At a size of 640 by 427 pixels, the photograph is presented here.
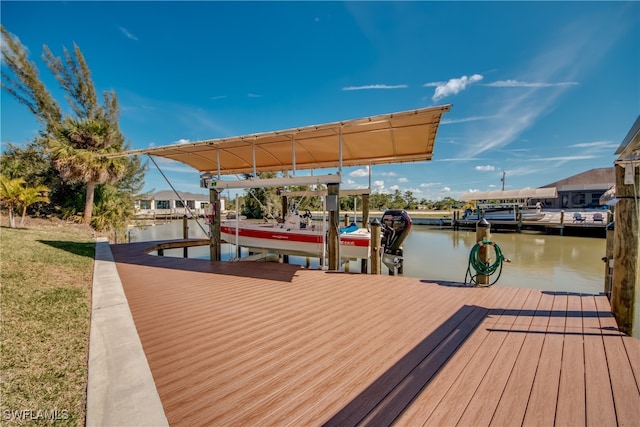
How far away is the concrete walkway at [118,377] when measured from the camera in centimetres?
→ 163

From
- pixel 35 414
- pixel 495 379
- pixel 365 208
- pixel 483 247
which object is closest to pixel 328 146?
pixel 365 208

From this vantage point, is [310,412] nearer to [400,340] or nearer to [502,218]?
[400,340]

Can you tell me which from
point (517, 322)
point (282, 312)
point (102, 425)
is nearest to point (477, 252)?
point (517, 322)

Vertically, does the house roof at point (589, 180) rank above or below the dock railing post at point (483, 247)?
above

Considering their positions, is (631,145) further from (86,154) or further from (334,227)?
(86,154)

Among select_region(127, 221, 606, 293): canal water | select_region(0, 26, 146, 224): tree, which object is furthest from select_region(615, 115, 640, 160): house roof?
select_region(0, 26, 146, 224): tree

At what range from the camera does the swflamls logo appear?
1610 millimetres

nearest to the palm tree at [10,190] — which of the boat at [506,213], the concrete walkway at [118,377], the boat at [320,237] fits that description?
the boat at [320,237]

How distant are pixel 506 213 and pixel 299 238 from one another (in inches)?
956

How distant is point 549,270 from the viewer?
10.2 meters

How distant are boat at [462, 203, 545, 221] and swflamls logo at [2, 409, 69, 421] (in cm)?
2584

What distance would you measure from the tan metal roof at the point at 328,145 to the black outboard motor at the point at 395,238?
1.72 metres

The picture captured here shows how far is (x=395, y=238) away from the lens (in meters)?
7.69

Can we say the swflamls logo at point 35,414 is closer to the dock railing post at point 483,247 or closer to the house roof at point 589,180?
the dock railing post at point 483,247
